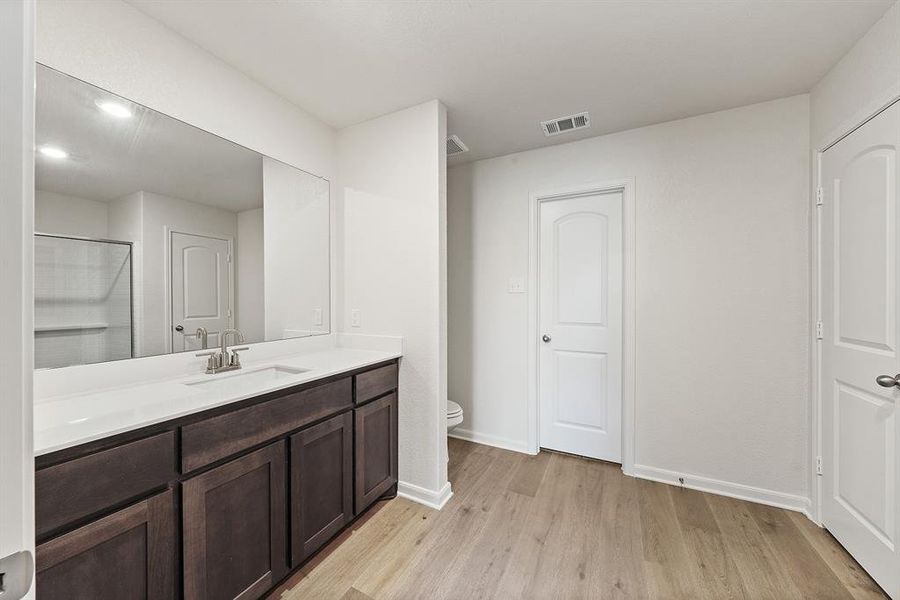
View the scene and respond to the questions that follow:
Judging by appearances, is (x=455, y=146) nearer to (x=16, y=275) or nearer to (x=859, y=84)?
(x=859, y=84)

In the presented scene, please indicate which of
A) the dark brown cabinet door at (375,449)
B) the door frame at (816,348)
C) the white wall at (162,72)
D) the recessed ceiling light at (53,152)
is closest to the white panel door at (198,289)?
the recessed ceiling light at (53,152)

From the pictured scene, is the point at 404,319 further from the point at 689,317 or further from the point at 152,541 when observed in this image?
the point at 689,317

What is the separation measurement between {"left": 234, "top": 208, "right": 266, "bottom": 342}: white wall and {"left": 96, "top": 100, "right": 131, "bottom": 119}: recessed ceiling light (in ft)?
1.94

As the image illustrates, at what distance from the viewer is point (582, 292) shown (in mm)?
2748

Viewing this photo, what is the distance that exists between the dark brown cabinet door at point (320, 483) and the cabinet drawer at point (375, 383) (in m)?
0.15

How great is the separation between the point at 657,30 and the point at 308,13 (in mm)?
1527

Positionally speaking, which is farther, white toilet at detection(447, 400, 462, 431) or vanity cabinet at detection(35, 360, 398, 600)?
white toilet at detection(447, 400, 462, 431)

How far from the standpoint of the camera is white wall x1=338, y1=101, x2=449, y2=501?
2156 millimetres

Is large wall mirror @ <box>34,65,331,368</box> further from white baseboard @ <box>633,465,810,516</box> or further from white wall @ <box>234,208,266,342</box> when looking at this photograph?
white baseboard @ <box>633,465,810,516</box>

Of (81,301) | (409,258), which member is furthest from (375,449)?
(81,301)

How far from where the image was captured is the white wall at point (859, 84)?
4.90 feet

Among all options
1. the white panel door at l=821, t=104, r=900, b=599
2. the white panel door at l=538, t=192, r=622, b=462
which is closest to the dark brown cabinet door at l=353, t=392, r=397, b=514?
the white panel door at l=538, t=192, r=622, b=462

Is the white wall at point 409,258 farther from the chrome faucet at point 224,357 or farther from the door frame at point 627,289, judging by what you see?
the door frame at point 627,289

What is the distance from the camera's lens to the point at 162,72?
61.9 inches
